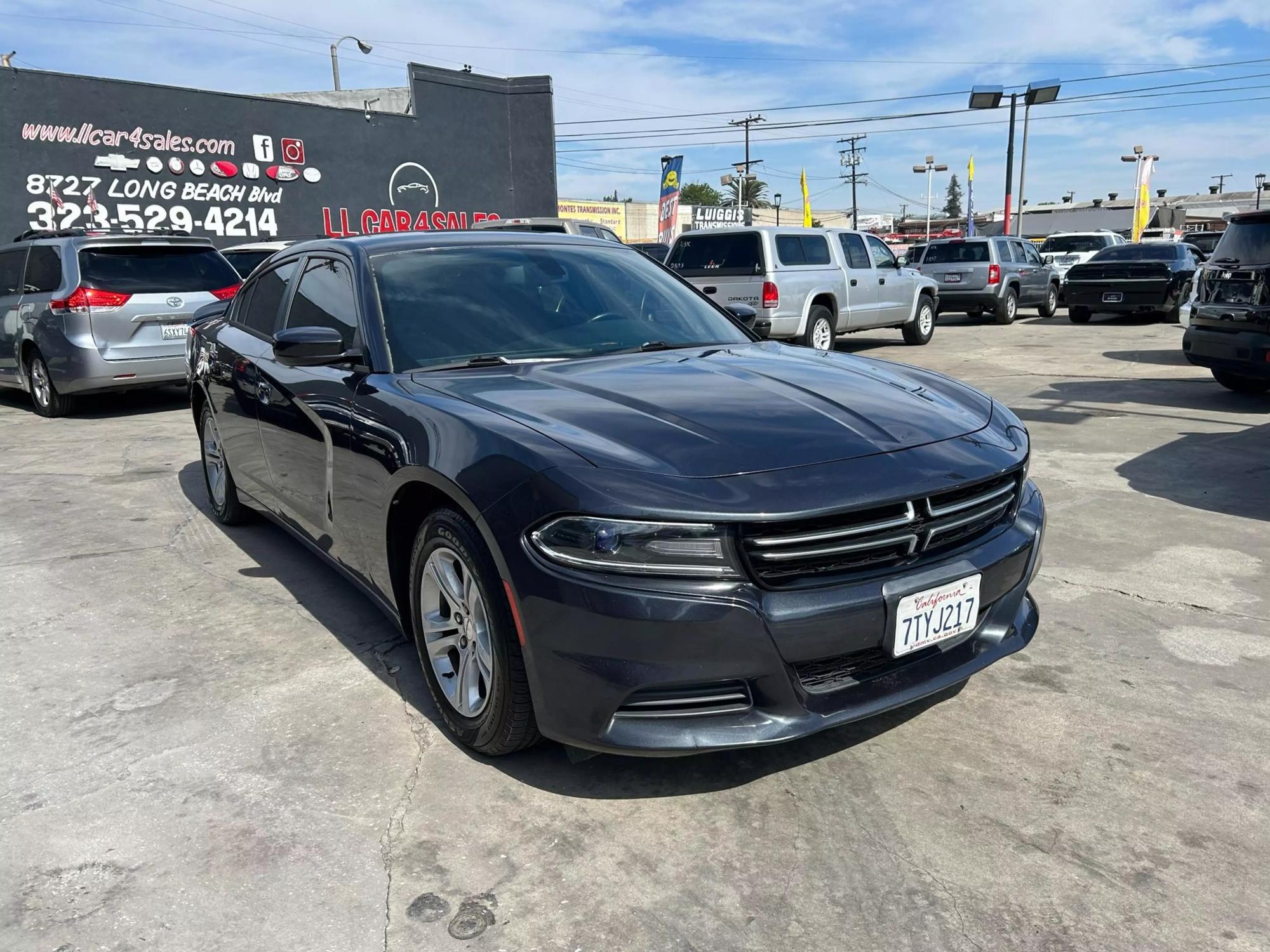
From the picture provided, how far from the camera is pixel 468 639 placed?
2939 millimetres

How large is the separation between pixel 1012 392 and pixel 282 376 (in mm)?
8317

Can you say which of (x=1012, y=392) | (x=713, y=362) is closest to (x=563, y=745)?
(x=713, y=362)

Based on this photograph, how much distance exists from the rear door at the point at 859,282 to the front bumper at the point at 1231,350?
5387 millimetres

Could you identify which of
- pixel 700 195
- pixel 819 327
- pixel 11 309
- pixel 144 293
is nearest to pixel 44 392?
pixel 11 309

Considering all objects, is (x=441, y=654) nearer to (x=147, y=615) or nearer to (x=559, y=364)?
(x=559, y=364)


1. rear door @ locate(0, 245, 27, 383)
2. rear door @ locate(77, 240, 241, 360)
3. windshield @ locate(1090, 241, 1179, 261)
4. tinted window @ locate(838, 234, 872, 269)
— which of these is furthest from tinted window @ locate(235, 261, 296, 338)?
windshield @ locate(1090, 241, 1179, 261)

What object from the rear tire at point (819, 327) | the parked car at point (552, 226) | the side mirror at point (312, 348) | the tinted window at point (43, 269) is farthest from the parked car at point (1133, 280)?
the side mirror at point (312, 348)

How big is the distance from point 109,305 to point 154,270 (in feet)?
1.98

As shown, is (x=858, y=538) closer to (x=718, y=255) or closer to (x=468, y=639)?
(x=468, y=639)

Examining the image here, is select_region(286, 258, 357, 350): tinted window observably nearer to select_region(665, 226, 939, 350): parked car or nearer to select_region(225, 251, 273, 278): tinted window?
select_region(665, 226, 939, 350): parked car

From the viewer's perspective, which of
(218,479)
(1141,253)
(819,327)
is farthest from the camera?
(1141,253)

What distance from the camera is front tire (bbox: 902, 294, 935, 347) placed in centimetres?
1606

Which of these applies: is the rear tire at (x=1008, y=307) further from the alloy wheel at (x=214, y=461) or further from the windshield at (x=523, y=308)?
the alloy wheel at (x=214, y=461)

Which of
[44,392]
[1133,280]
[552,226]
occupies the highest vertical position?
[552,226]
